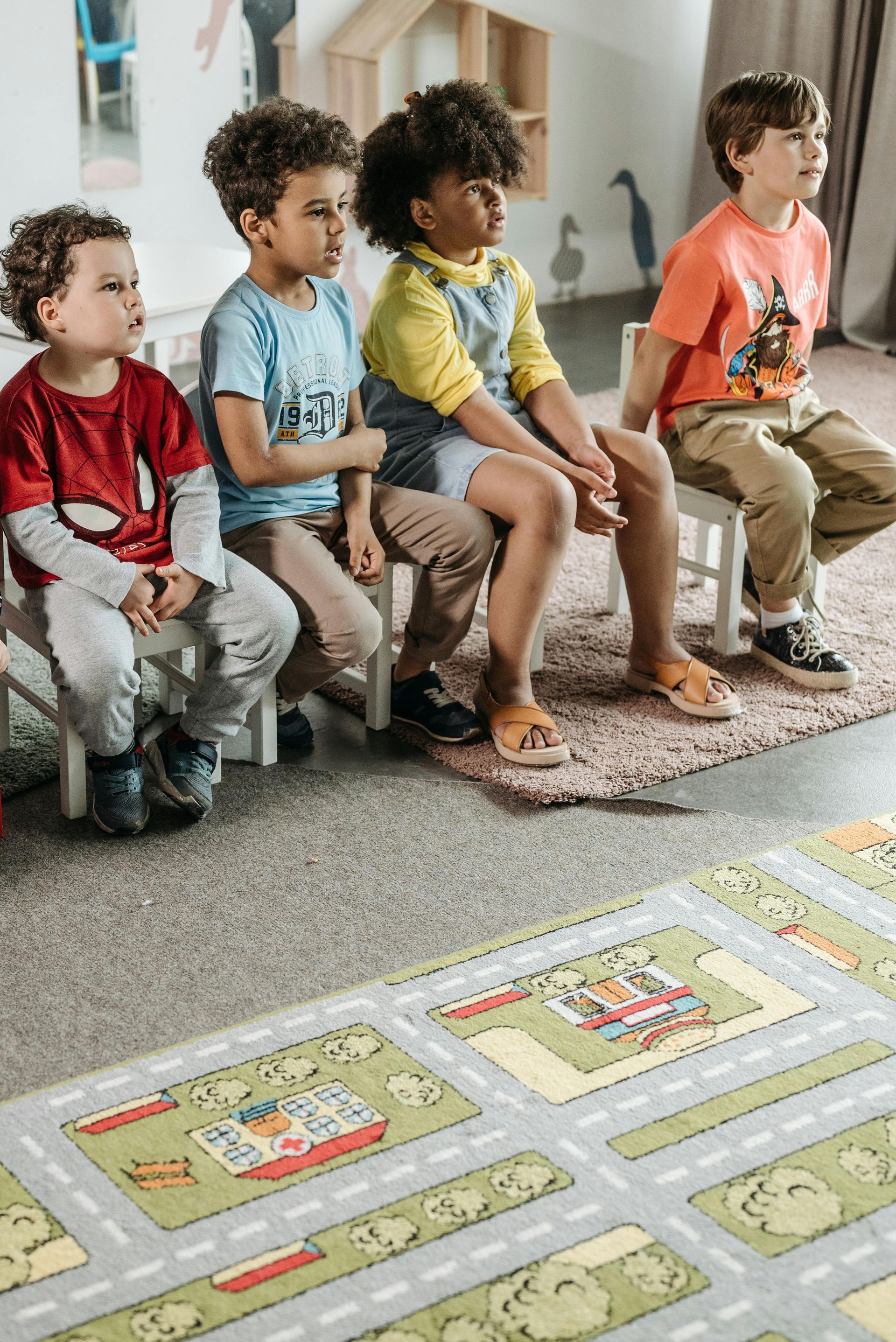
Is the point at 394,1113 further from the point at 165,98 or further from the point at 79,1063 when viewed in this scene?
the point at 165,98

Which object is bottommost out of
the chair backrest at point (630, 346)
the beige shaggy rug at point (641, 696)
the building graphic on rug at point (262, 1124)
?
the beige shaggy rug at point (641, 696)

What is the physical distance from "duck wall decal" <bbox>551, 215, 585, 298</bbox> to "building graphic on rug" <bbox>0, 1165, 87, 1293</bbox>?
12.8ft

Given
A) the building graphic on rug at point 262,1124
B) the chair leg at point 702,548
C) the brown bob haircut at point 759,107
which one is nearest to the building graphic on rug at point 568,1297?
the building graphic on rug at point 262,1124

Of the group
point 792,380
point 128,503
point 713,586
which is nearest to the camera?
point 128,503

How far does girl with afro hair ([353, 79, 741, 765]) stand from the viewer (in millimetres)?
1976

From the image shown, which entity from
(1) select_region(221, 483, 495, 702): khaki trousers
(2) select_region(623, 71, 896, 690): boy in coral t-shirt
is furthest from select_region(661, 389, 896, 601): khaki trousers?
(1) select_region(221, 483, 495, 702): khaki trousers

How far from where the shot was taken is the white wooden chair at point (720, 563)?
2291 millimetres

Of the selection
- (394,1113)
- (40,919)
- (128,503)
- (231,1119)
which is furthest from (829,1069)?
(128,503)

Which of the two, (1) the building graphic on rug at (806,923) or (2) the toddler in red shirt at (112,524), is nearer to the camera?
(1) the building graphic on rug at (806,923)

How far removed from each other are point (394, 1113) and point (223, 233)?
9.56ft

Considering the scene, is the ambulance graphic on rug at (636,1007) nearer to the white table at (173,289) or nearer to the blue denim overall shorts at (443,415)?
the blue denim overall shorts at (443,415)

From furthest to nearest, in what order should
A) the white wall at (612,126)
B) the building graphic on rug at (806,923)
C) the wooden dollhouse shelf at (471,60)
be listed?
the white wall at (612,126), the wooden dollhouse shelf at (471,60), the building graphic on rug at (806,923)

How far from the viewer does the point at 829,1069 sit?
138cm

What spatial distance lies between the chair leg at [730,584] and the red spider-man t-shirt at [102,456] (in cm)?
88
